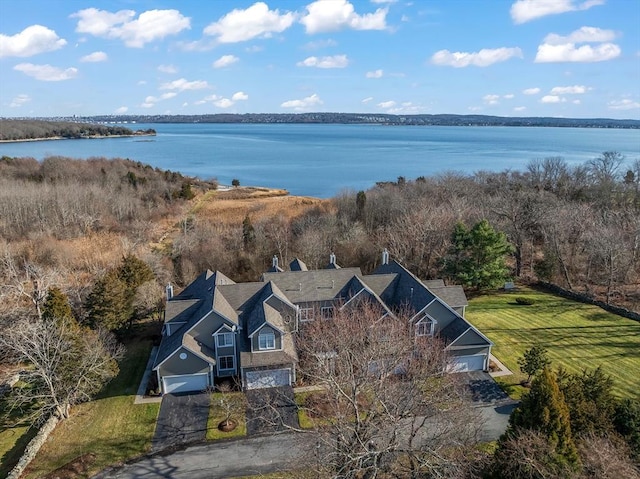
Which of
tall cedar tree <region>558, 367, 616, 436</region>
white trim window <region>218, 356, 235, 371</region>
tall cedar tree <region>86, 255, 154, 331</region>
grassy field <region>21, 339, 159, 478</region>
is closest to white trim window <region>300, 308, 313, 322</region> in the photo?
A: white trim window <region>218, 356, 235, 371</region>

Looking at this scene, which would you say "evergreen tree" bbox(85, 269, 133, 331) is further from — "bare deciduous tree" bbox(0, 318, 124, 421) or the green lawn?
the green lawn

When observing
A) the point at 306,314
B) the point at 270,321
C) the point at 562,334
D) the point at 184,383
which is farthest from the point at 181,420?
the point at 562,334

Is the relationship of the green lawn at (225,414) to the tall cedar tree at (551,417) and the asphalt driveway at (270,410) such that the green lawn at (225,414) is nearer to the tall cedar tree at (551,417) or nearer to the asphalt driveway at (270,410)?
the asphalt driveway at (270,410)

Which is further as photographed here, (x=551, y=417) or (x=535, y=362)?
(x=535, y=362)

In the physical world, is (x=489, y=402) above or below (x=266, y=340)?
below

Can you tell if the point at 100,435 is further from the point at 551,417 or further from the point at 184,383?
the point at 551,417

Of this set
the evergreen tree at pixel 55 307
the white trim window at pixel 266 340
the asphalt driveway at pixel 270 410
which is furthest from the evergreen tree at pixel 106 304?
the asphalt driveway at pixel 270 410
